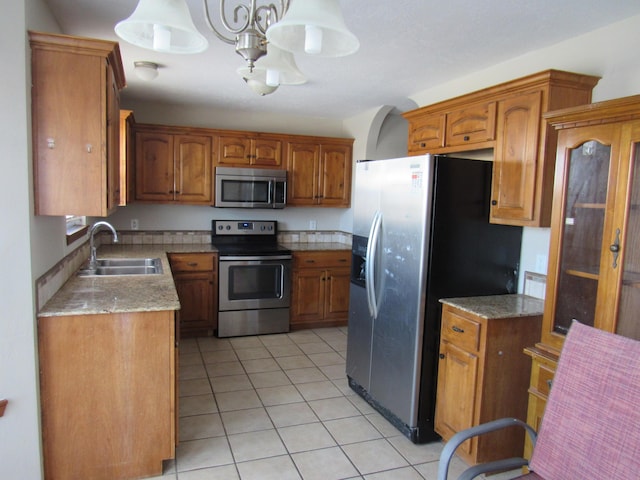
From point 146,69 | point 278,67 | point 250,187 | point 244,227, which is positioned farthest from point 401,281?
point 244,227

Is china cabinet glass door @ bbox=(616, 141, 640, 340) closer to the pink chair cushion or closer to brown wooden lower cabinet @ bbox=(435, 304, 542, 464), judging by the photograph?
the pink chair cushion

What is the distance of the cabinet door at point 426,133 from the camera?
3.16 m

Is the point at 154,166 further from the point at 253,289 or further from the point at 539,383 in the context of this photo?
the point at 539,383

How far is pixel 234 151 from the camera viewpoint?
187 inches

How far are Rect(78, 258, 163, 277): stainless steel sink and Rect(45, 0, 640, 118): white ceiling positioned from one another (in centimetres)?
150

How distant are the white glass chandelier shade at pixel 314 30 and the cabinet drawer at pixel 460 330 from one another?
1.65m

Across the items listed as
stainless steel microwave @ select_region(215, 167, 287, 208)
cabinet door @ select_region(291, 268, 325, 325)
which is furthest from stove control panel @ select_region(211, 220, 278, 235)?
cabinet door @ select_region(291, 268, 325, 325)

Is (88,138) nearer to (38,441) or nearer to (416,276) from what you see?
(38,441)

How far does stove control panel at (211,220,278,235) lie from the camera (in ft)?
16.5

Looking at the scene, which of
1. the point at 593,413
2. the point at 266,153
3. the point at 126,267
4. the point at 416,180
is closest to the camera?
the point at 593,413

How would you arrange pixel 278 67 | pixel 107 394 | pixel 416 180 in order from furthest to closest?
pixel 416 180, pixel 107 394, pixel 278 67

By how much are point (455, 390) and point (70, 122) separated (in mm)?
2404

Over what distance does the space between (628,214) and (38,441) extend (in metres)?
2.69

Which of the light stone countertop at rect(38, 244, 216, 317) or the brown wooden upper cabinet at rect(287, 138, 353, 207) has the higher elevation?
the brown wooden upper cabinet at rect(287, 138, 353, 207)
